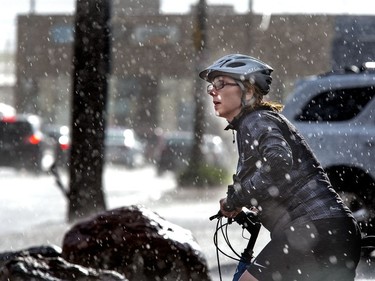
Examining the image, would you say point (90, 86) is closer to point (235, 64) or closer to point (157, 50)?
point (235, 64)

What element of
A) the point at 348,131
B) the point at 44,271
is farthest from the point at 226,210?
the point at 348,131

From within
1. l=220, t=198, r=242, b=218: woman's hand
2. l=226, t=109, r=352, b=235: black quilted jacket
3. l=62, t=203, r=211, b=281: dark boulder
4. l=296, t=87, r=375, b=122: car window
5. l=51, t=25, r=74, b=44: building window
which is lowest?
l=51, t=25, r=74, b=44: building window

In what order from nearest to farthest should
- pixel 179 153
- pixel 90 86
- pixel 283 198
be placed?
1. pixel 283 198
2. pixel 90 86
3. pixel 179 153

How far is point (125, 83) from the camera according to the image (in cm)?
7500

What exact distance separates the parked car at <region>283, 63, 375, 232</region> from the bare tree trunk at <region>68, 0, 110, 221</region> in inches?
173

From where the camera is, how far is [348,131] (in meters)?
11.7

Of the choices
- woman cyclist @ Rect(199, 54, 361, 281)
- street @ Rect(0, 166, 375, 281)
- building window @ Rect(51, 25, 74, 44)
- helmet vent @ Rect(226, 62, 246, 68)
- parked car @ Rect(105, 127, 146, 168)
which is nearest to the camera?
woman cyclist @ Rect(199, 54, 361, 281)

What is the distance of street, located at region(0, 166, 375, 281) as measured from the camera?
14.1 meters

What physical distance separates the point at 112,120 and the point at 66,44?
21.8ft

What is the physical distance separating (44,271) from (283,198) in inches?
102

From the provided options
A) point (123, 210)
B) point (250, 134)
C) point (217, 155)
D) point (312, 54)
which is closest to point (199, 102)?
point (217, 155)

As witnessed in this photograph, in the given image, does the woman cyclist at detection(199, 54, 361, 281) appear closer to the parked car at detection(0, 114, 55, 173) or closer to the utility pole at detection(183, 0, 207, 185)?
the utility pole at detection(183, 0, 207, 185)

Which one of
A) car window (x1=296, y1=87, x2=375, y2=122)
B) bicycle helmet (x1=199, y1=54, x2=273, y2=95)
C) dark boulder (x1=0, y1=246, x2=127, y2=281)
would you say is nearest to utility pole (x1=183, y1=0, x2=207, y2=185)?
car window (x1=296, y1=87, x2=375, y2=122)

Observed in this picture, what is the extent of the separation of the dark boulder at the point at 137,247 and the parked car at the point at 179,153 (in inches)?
1080
